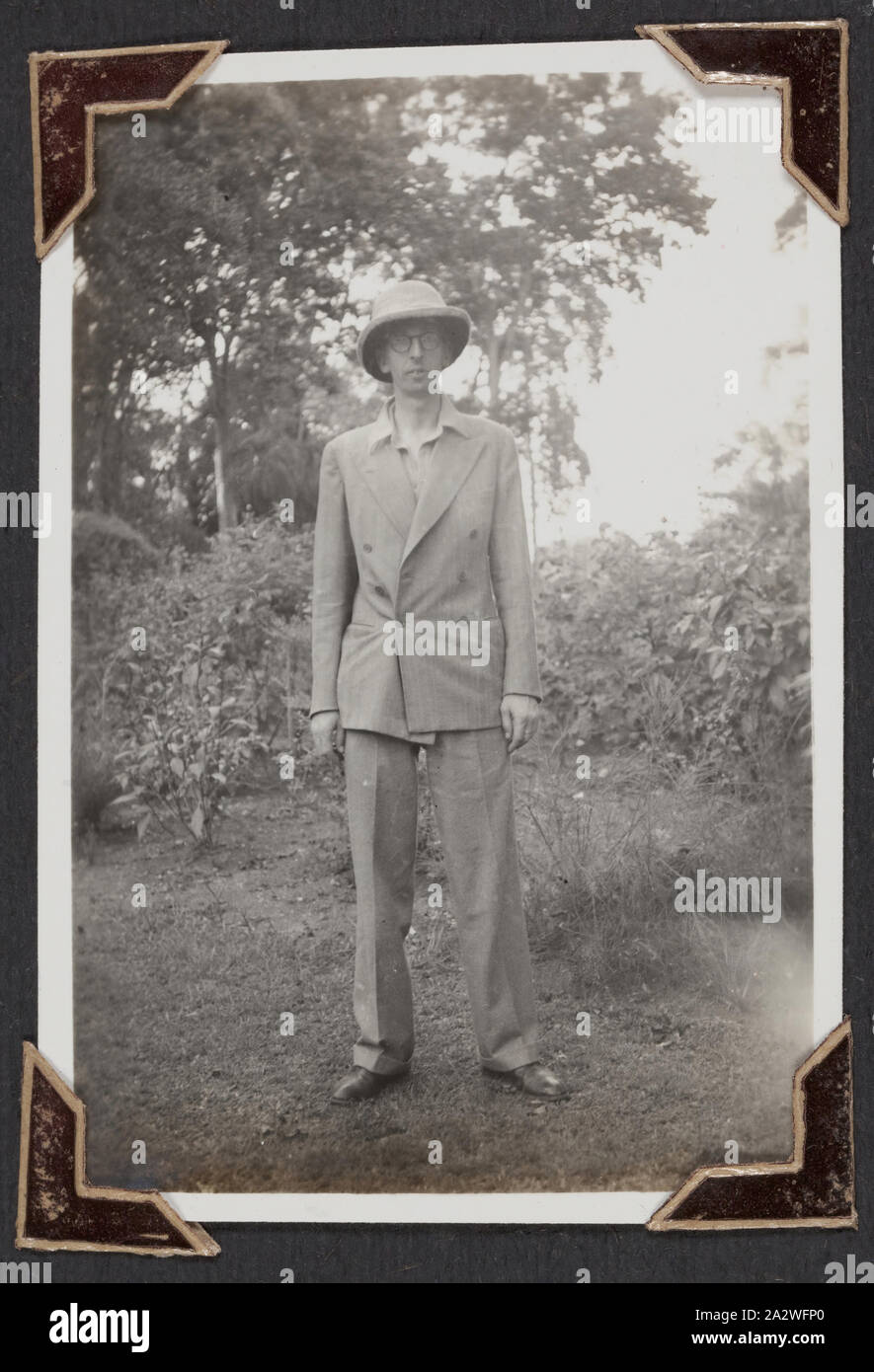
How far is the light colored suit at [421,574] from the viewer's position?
9.93ft

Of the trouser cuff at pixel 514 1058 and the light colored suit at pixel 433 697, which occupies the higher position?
the light colored suit at pixel 433 697

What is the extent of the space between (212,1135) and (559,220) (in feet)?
9.32

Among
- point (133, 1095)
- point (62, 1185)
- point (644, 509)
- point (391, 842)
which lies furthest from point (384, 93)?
point (62, 1185)

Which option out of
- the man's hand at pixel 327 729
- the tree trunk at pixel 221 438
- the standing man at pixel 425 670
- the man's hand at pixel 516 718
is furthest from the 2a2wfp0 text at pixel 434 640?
the tree trunk at pixel 221 438

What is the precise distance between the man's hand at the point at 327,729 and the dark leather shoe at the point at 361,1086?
93 cm

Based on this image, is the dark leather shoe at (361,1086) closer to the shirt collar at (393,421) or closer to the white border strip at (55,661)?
the white border strip at (55,661)

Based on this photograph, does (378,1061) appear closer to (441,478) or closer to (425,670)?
(425,670)

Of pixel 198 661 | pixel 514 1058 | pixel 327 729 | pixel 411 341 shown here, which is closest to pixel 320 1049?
pixel 514 1058

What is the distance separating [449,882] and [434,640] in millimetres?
699

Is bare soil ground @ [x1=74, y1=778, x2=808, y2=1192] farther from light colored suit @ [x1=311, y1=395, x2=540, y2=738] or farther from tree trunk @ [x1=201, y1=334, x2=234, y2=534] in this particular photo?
tree trunk @ [x1=201, y1=334, x2=234, y2=534]

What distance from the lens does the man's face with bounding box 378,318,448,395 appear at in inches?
122

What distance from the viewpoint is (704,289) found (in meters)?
3.17

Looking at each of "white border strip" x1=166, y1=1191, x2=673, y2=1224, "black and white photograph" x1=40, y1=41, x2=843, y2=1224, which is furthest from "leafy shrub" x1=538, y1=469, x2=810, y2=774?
"white border strip" x1=166, y1=1191, x2=673, y2=1224

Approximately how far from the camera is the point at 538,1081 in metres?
3.06
